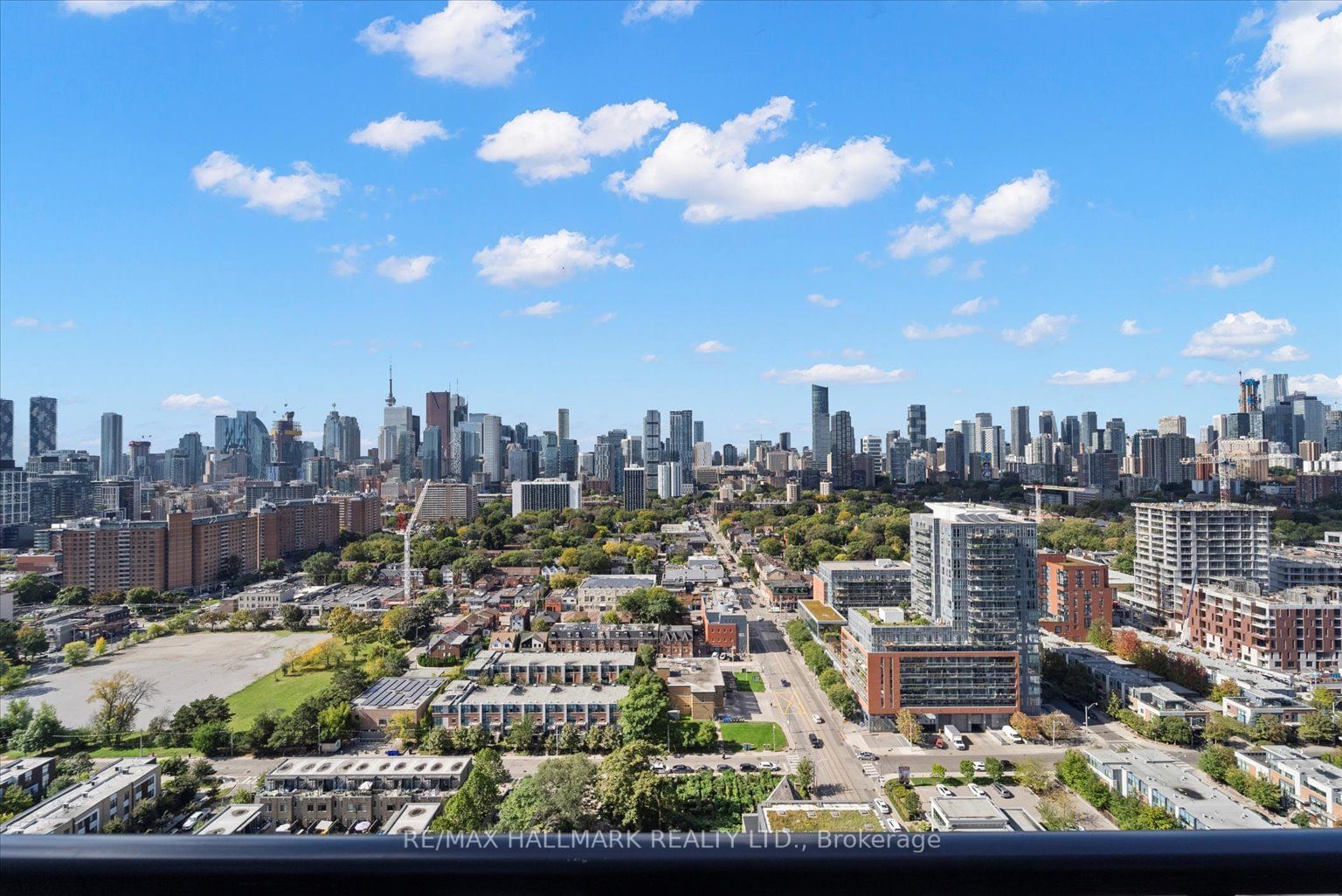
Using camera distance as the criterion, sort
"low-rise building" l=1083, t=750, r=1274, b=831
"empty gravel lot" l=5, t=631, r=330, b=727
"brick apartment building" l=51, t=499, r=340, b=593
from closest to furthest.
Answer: "low-rise building" l=1083, t=750, r=1274, b=831
"empty gravel lot" l=5, t=631, r=330, b=727
"brick apartment building" l=51, t=499, r=340, b=593

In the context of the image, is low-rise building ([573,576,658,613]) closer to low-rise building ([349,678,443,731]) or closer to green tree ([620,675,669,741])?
low-rise building ([349,678,443,731])

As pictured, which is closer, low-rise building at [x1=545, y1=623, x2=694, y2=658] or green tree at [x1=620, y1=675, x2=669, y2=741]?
green tree at [x1=620, y1=675, x2=669, y2=741]

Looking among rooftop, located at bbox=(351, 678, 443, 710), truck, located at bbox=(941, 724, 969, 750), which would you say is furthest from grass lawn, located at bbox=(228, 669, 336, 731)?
truck, located at bbox=(941, 724, 969, 750)

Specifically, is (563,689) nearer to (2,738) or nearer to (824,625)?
(824,625)

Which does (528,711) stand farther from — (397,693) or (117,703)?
(117,703)

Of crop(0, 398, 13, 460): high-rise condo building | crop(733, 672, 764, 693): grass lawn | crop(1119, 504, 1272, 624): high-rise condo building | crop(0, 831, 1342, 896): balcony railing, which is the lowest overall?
crop(733, 672, 764, 693): grass lawn

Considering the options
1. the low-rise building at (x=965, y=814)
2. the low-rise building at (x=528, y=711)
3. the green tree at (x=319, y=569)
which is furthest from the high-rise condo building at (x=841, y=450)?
the low-rise building at (x=965, y=814)

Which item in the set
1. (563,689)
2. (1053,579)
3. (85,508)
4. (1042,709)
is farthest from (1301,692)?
(85,508)

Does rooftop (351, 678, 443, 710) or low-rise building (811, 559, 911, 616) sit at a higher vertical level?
low-rise building (811, 559, 911, 616)
